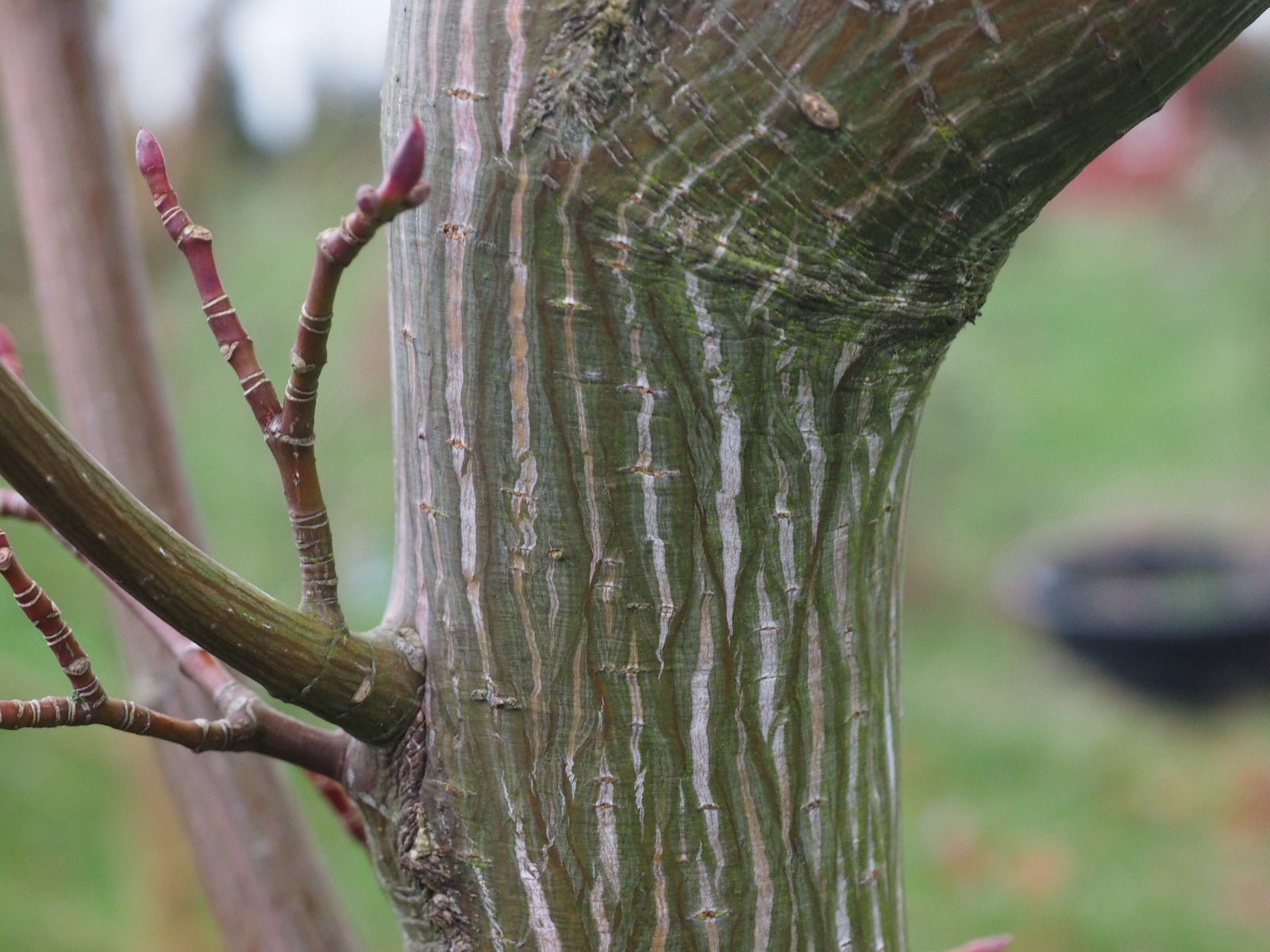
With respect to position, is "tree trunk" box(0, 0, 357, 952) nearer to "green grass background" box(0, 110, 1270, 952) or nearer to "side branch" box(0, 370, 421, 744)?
"green grass background" box(0, 110, 1270, 952)

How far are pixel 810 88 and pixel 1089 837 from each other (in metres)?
3.34

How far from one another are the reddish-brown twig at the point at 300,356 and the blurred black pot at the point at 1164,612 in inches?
153

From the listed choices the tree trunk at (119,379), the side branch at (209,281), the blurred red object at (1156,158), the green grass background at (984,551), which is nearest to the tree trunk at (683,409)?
the side branch at (209,281)

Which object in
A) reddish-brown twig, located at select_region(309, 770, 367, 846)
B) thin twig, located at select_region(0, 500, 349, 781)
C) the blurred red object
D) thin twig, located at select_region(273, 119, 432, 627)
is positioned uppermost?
the blurred red object

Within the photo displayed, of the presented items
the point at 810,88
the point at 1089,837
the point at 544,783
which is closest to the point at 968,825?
the point at 1089,837

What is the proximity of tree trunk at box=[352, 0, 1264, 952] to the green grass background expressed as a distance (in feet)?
3.90

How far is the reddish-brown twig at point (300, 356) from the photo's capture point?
527 mm

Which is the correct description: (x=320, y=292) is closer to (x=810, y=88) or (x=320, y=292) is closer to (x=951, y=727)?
(x=810, y=88)

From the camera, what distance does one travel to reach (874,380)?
2.25ft

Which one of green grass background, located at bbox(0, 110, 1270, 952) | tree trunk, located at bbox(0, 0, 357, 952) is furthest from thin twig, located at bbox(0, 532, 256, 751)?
green grass background, located at bbox(0, 110, 1270, 952)

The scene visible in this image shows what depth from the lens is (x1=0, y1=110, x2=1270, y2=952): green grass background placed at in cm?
312

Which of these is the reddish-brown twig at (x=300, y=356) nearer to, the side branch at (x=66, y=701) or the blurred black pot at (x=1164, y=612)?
the side branch at (x=66, y=701)

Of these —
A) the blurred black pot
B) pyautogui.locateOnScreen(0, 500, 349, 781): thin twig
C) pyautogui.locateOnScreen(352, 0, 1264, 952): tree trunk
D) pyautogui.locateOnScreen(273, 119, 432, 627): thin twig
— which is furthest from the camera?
the blurred black pot

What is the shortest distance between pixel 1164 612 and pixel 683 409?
158 inches
